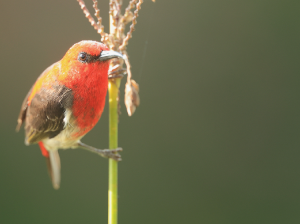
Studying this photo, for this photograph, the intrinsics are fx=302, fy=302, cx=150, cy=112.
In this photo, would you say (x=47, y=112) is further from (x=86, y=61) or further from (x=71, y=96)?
(x=86, y=61)

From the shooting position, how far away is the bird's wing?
2.83 ft

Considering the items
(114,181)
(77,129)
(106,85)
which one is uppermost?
(106,85)

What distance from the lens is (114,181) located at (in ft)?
2.32

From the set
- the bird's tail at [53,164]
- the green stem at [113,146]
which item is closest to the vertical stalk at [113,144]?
the green stem at [113,146]

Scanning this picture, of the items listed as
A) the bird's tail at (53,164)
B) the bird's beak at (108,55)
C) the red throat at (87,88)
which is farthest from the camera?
the bird's tail at (53,164)

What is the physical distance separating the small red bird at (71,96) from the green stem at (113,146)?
0.02m

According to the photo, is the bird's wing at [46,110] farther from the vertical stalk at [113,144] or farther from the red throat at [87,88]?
the vertical stalk at [113,144]

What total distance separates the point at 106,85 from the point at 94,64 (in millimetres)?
64

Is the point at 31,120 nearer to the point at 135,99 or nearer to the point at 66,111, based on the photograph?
the point at 66,111

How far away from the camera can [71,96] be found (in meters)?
0.85

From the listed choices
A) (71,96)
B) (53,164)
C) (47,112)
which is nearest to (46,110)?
(47,112)

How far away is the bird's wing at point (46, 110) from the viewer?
A: 862mm

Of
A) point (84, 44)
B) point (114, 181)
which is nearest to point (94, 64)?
→ point (84, 44)

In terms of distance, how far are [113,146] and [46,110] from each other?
33 centimetres
